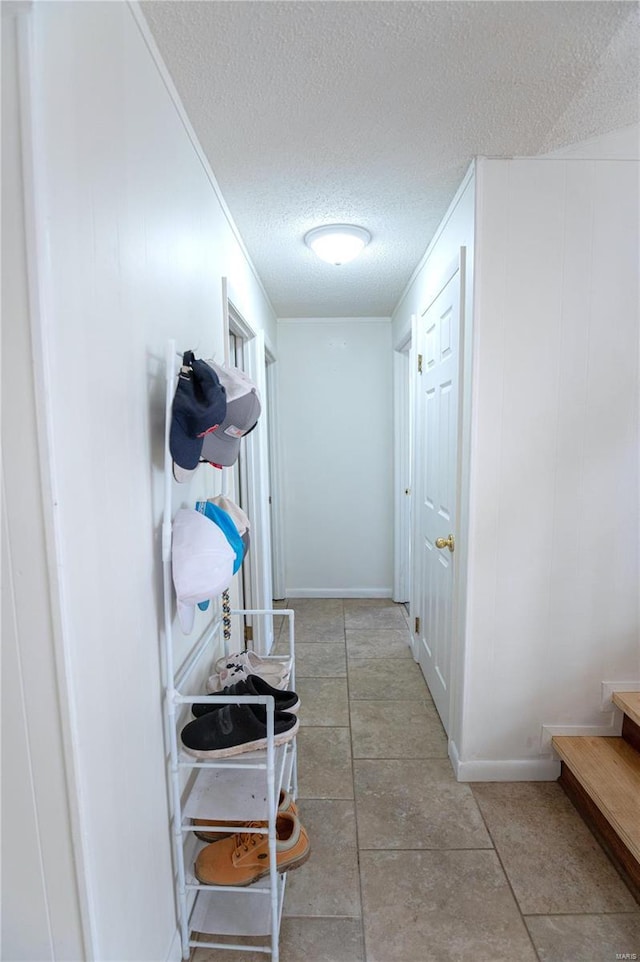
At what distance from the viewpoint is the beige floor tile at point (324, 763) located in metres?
1.87

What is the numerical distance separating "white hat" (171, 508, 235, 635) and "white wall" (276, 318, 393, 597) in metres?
2.72

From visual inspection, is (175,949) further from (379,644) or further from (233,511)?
(379,644)

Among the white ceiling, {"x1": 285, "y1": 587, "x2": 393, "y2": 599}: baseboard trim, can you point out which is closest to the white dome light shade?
the white ceiling

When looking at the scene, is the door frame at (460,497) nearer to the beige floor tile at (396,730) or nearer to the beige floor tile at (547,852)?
the beige floor tile at (396,730)

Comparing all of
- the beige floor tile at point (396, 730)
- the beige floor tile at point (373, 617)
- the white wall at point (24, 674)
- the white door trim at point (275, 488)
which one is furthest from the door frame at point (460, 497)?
the white door trim at point (275, 488)

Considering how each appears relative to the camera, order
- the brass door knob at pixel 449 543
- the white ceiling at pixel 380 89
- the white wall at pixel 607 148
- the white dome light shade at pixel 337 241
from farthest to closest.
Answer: the white dome light shade at pixel 337 241 < the brass door knob at pixel 449 543 < the white wall at pixel 607 148 < the white ceiling at pixel 380 89

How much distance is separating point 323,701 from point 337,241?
7.43 feet

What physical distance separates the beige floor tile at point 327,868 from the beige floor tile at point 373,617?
5.38 feet

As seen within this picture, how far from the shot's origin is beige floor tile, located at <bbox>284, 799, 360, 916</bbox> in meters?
1.41

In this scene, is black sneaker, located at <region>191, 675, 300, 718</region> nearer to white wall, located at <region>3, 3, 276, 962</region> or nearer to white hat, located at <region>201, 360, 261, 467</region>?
white wall, located at <region>3, 3, 276, 962</region>

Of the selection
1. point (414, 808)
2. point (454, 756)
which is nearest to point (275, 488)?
point (454, 756)

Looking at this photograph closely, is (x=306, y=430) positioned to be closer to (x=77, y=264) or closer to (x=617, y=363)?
(x=617, y=363)

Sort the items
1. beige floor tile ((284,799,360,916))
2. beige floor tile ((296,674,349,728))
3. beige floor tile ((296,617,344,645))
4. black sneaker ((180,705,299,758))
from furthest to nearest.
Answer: beige floor tile ((296,617,344,645)), beige floor tile ((296,674,349,728)), beige floor tile ((284,799,360,916)), black sneaker ((180,705,299,758))

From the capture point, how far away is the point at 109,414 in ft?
3.01
